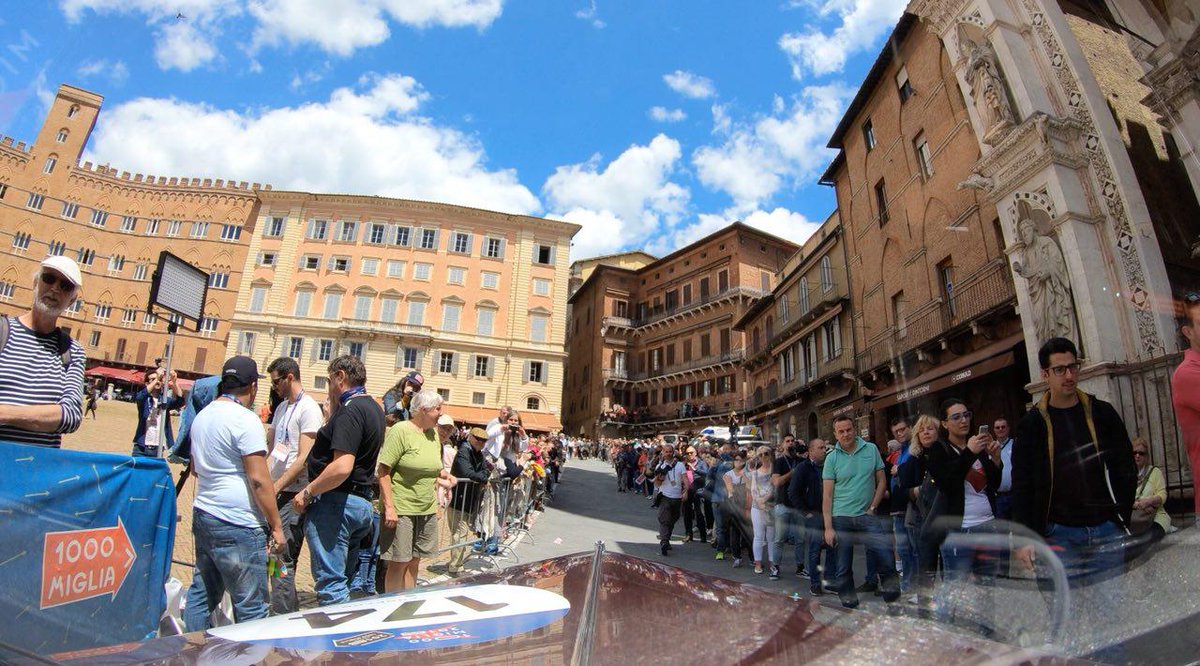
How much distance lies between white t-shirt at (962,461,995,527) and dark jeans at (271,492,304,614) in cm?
394

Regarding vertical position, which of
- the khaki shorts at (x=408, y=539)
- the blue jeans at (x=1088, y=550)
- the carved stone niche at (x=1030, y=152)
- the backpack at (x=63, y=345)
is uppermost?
the carved stone niche at (x=1030, y=152)

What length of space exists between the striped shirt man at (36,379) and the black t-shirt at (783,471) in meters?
6.23

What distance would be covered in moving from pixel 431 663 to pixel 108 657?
502mm

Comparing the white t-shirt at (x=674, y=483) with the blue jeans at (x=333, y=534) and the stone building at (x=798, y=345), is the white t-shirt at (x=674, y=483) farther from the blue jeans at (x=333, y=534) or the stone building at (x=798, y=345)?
the blue jeans at (x=333, y=534)

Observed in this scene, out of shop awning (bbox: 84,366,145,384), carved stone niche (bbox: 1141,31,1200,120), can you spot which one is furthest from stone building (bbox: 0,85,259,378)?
→ carved stone niche (bbox: 1141,31,1200,120)

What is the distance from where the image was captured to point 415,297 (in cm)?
3872

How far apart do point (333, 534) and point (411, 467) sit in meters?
0.86

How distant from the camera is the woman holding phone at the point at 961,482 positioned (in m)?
3.12

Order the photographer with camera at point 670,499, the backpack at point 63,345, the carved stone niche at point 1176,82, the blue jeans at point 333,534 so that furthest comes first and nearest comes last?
the photographer with camera at point 670,499 < the blue jeans at point 333,534 < the backpack at point 63,345 < the carved stone niche at point 1176,82

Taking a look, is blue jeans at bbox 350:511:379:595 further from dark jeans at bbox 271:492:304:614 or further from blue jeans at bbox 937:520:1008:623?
blue jeans at bbox 937:520:1008:623

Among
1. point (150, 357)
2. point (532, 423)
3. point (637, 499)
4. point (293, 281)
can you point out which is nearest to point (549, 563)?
point (637, 499)

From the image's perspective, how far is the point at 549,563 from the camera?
5.89ft

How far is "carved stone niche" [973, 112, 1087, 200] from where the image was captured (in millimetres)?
2432

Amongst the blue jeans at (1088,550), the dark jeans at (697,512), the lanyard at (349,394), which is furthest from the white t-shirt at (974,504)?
the dark jeans at (697,512)
